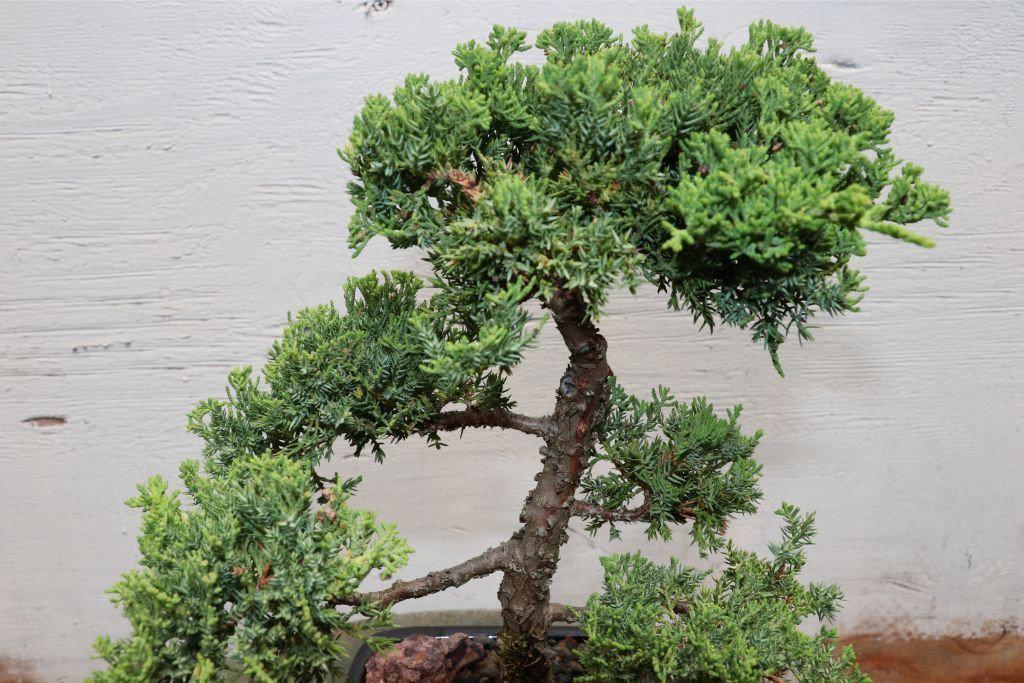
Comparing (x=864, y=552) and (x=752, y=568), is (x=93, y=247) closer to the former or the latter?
(x=752, y=568)

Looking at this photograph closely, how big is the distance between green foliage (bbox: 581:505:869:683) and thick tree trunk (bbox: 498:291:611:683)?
3.4 inches

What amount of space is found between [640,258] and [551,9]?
83cm

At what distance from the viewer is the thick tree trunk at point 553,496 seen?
974 mm

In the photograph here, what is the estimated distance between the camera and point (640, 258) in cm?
81

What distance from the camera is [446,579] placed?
1098 millimetres

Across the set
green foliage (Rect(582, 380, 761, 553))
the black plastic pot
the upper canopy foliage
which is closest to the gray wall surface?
the black plastic pot

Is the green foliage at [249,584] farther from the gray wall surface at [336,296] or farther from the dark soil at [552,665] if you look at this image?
the gray wall surface at [336,296]

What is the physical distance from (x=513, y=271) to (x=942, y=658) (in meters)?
1.61

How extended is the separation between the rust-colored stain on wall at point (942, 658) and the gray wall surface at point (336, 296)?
0.04 m

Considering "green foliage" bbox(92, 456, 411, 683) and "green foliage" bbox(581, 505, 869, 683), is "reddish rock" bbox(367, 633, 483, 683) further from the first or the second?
"green foliage" bbox(92, 456, 411, 683)

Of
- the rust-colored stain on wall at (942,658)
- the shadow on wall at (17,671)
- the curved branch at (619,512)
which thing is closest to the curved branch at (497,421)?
the curved branch at (619,512)

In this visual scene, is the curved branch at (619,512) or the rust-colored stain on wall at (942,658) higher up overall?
the curved branch at (619,512)

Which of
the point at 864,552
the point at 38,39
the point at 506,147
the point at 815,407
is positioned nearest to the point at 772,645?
the point at 506,147

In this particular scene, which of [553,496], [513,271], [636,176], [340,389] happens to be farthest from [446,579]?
[636,176]
